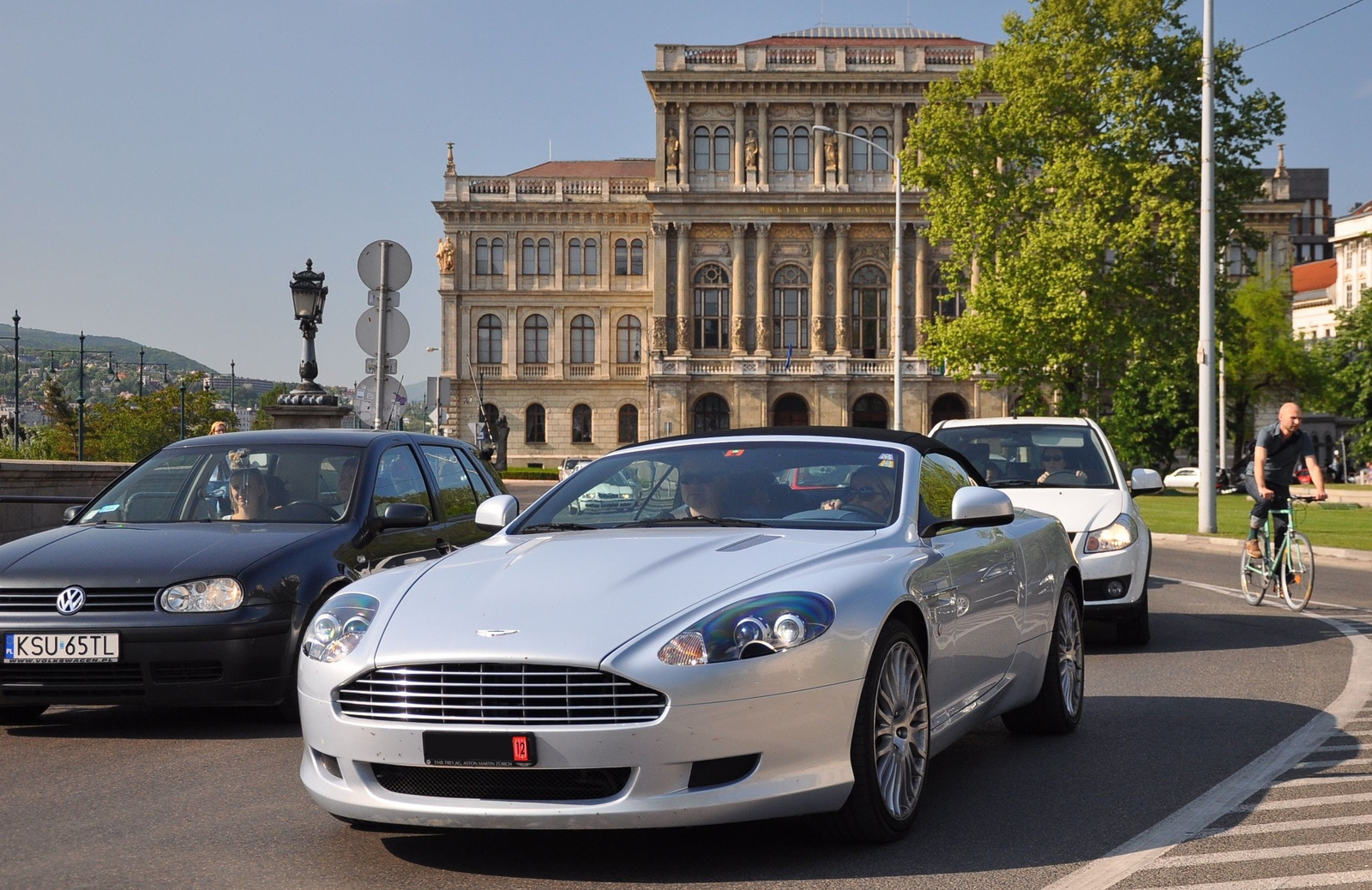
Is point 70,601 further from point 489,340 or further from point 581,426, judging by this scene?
point 489,340

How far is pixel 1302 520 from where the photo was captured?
34969 mm

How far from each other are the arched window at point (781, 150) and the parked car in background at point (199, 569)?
7314 centimetres

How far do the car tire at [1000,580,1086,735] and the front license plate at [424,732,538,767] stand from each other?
358 centimetres

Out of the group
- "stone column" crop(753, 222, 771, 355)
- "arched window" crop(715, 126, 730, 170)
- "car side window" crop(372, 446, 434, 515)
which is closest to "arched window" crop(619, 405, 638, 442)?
"stone column" crop(753, 222, 771, 355)

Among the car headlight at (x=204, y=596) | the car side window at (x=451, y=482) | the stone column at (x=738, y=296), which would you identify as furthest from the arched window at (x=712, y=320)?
the car headlight at (x=204, y=596)

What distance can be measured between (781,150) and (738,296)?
26.0 ft

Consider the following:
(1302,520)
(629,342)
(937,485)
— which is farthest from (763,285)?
(937,485)

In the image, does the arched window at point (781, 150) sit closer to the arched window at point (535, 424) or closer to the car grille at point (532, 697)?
the arched window at point (535, 424)

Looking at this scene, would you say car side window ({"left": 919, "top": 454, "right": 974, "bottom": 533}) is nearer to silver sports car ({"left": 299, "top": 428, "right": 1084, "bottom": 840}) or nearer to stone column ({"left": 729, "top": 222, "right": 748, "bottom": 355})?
silver sports car ({"left": 299, "top": 428, "right": 1084, "bottom": 840})

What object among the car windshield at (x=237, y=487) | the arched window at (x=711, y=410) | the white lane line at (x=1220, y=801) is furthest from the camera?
the arched window at (x=711, y=410)

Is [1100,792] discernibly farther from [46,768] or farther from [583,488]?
[46,768]

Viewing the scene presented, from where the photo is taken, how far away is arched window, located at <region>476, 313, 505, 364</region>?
90.8 m

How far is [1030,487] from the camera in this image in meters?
12.9

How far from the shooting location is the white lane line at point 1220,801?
5.02m
